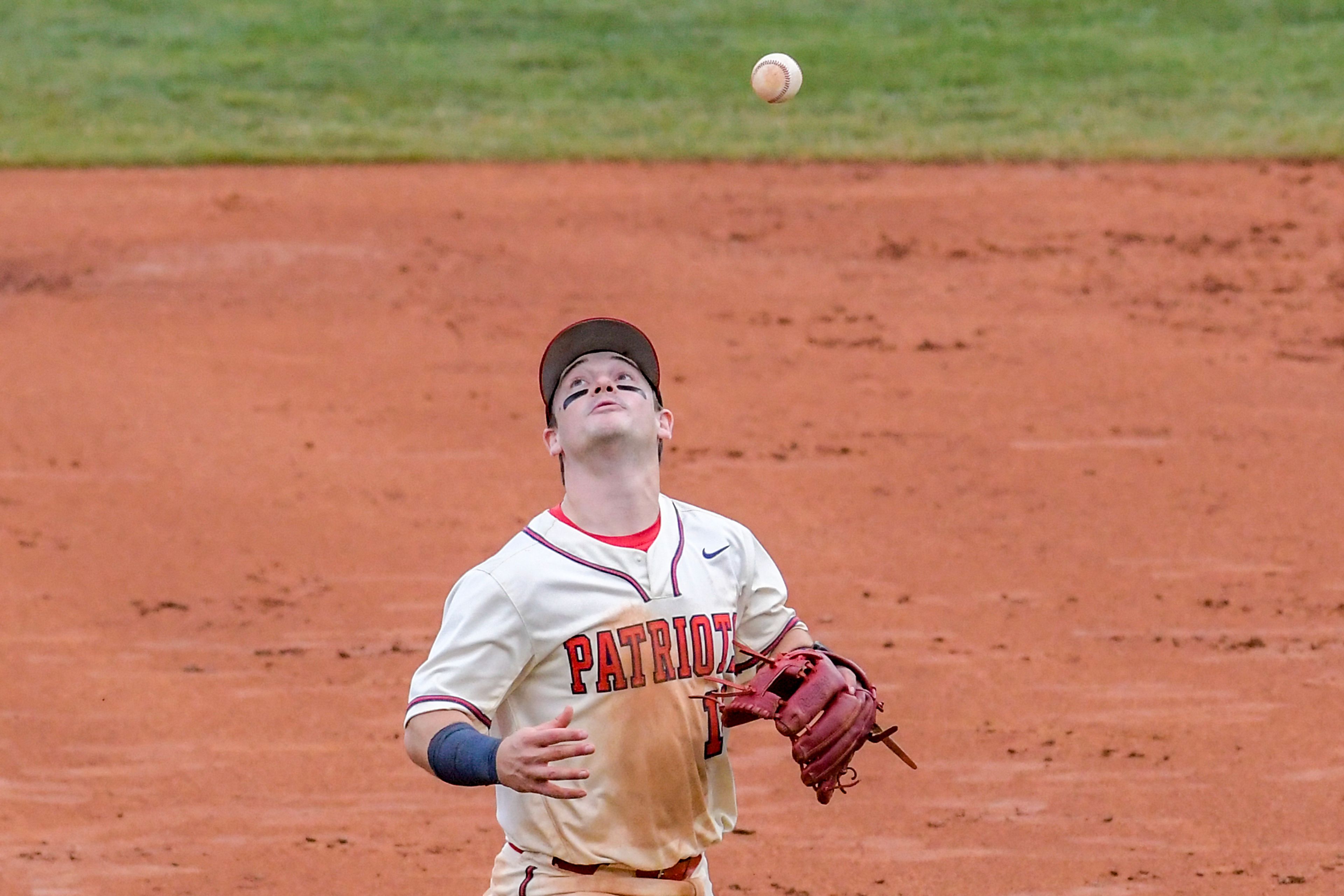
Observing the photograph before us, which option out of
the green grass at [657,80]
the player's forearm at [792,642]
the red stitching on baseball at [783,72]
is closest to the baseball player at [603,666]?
the player's forearm at [792,642]

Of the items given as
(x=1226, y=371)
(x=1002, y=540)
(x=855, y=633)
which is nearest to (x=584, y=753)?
(x=855, y=633)

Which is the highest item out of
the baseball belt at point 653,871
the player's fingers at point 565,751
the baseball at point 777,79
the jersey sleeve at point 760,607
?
the baseball at point 777,79

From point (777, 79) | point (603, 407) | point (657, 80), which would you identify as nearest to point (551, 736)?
point (603, 407)

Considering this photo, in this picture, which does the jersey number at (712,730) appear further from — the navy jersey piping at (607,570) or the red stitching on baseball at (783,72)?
the red stitching on baseball at (783,72)

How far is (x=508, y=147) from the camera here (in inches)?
565

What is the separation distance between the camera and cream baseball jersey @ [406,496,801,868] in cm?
380

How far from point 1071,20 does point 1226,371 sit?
24.7ft

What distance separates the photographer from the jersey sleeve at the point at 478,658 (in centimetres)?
378

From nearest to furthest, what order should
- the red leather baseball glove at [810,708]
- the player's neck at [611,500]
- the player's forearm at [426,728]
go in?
1. the player's forearm at [426,728]
2. the red leather baseball glove at [810,708]
3. the player's neck at [611,500]

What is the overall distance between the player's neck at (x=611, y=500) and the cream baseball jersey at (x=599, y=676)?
0.04 meters

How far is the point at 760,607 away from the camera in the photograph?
13.7 ft

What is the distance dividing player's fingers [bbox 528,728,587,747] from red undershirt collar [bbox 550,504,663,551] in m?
0.56

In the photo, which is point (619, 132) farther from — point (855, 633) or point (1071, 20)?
point (855, 633)

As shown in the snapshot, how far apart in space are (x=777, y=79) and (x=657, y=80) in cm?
803
